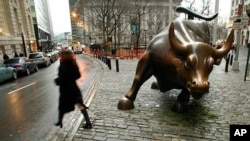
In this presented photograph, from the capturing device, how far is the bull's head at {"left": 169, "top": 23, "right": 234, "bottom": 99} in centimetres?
436

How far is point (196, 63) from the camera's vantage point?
448 centimetres

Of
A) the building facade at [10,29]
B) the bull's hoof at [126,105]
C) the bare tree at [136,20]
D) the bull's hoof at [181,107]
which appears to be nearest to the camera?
the bull's hoof at [181,107]

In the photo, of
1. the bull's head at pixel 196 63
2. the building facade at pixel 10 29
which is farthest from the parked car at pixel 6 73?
the bull's head at pixel 196 63

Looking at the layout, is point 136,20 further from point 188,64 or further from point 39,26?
point 39,26

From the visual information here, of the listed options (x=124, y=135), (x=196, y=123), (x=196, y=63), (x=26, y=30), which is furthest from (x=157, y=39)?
(x=26, y=30)

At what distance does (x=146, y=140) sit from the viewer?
4496 millimetres

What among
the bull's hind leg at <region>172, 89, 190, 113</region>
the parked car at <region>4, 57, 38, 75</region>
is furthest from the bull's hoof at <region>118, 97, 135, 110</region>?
the parked car at <region>4, 57, 38, 75</region>

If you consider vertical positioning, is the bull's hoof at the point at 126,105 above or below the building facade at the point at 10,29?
below

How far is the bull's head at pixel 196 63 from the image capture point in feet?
14.3

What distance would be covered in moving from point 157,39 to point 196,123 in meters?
2.54

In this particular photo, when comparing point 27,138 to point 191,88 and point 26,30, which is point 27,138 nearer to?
point 191,88

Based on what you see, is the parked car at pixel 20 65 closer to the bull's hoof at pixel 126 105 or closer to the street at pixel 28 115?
the street at pixel 28 115

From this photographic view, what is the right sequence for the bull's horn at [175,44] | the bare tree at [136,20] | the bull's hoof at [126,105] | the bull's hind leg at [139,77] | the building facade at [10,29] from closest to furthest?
the bull's horn at [175,44]
the bull's hind leg at [139,77]
the bull's hoof at [126,105]
the building facade at [10,29]
the bare tree at [136,20]

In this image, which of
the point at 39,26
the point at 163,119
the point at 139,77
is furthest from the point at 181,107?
the point at 39,26
